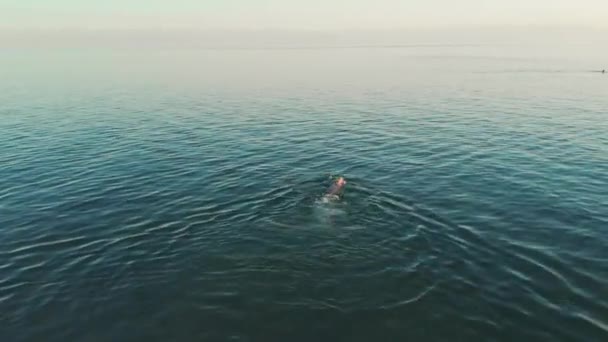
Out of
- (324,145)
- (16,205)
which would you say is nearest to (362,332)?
(16,205)

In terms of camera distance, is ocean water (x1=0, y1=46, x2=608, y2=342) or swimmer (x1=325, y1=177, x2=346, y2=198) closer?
ocean water (x1=0, y1=46, x2=608, y2=342)

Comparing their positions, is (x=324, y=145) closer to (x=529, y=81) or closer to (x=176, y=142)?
(x=176, y=142)

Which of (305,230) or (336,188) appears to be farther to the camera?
(336,188)

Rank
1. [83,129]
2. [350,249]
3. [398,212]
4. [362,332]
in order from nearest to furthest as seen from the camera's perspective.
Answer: [362,332], [350,249], [398,212], [83,129]

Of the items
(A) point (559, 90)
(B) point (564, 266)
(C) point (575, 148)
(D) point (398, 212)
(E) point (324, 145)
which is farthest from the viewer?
(A) point (559, 90)
